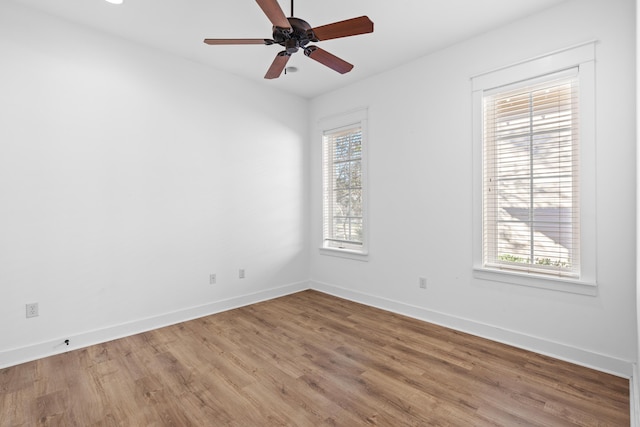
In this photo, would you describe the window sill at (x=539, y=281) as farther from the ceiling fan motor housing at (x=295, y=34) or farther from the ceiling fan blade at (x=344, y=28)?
the ceiling fan motor housing at (x=295, y=34)

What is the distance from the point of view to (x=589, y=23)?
2.48 metres

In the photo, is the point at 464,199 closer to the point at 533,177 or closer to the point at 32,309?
the point at 533,177

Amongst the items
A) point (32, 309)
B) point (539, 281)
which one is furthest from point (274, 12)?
point (32, 309)

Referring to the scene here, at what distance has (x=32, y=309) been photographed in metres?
2.69

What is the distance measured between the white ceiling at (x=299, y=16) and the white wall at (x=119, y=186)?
265 mm

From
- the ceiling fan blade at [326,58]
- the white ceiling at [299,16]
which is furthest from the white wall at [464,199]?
the ceiling fan blade at [326,58]

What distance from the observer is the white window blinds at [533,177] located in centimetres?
261

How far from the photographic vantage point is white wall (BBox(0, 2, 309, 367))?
104 inches

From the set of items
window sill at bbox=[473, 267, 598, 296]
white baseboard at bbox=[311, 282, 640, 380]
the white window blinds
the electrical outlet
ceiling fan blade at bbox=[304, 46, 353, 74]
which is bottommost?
white baseboard at bbox=[311, 282, 640, 380]

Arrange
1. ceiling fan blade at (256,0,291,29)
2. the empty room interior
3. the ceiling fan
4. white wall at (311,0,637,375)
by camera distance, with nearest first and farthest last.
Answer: ceiling fan blade at (256,0,291,29), the ceiling fan, the empty room interior, white wall at (311,0,637,375)

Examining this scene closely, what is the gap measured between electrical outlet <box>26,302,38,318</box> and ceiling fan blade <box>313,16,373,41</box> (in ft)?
10.4

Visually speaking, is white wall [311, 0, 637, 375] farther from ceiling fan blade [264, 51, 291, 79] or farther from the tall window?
ceiling fan blade [264, 51, 291, 79]

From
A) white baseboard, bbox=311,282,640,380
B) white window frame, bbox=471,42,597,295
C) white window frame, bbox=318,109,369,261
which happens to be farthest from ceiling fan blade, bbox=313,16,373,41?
white baseboard, bbox=311,282,640,380

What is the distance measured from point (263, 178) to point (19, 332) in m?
2.85
